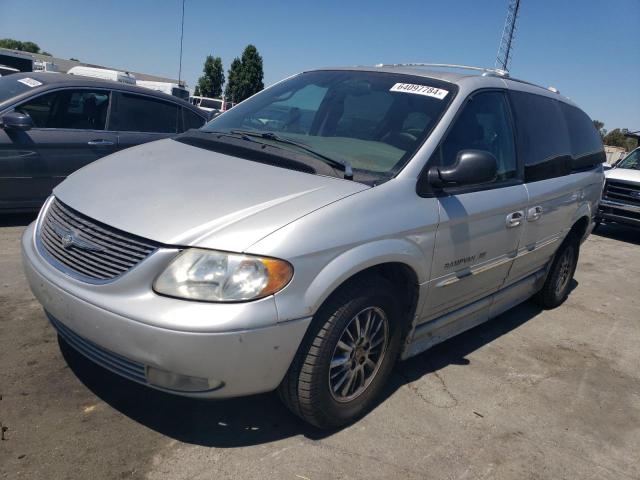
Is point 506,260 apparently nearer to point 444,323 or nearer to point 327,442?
point 444,323

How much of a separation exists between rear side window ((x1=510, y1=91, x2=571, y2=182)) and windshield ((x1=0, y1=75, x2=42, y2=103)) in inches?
190

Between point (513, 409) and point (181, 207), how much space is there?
230 centimetres

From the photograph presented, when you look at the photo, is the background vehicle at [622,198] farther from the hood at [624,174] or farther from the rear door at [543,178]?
the rear door at [543,178]

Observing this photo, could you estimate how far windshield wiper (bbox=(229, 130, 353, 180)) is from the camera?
9.37 ft

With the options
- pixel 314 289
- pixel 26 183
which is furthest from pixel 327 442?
pixel 26 183

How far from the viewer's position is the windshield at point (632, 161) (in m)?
10.8

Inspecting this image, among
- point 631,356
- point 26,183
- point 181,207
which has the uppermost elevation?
point 181,207

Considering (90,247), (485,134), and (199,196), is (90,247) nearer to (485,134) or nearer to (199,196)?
(199,196)

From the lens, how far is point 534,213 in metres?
3.95

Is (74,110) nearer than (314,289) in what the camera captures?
No

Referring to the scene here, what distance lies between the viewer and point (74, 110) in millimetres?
6016

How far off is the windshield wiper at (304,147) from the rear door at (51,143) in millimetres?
3100

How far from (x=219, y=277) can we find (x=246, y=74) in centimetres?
4901

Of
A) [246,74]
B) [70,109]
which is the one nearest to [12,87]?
[70,109]
